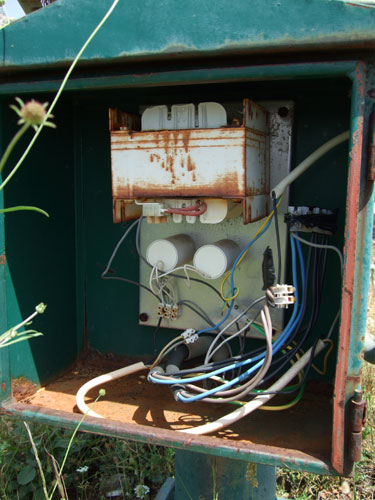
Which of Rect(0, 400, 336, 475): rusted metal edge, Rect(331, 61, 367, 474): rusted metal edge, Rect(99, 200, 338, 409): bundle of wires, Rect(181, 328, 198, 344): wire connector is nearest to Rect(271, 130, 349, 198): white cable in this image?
Rect(99, 200, 338, 409): bundle of wires

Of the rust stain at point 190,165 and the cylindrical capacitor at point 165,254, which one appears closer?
the rust stain at point 190,165

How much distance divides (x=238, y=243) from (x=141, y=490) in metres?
0.92

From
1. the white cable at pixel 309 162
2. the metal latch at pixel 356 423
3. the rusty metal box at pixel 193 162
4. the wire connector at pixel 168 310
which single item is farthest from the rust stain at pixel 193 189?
the metal latch at pixel 356 423

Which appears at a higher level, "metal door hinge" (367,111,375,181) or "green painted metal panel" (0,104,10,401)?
"metal door hinge" (367,111,375,181)

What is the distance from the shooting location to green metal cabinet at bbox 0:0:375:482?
2.80ft

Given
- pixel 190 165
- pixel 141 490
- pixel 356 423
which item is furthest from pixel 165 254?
pixel 141 490

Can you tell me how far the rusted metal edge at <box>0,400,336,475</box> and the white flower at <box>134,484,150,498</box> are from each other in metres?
0.65

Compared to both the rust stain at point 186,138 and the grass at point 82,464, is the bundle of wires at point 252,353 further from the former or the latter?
the grass at point 82,464

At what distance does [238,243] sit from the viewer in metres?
1.30

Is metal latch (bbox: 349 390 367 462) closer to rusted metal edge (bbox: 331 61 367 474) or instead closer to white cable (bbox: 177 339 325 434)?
Result: rusted metal edge (bbox: 331 61 367 474)

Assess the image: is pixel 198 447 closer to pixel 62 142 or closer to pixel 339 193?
pixel 339 193

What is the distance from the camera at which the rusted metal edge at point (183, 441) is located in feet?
3.07

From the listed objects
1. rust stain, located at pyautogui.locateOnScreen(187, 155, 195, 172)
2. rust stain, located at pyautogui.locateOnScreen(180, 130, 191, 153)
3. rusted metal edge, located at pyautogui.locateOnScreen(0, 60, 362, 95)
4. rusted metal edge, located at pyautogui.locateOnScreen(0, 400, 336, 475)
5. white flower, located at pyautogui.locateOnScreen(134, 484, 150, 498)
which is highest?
rusted metal edge, located at pyautogui.locateOnScreen(0, 60, 362, 95)

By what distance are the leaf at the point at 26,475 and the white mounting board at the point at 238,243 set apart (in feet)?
2.08
